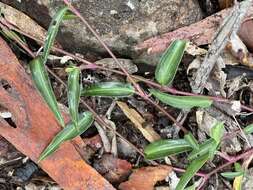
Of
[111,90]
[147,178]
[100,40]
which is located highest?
[100,40]

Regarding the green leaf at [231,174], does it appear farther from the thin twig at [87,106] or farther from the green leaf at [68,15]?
the green leaf at [68,15]

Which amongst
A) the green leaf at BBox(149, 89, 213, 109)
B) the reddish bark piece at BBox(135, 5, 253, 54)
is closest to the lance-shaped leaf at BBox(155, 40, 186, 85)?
the green leaf at BBox(149, 89, 213, 109)

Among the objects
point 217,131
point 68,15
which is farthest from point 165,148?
point 68,15

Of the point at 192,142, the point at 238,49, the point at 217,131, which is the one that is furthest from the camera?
the point at 238,49

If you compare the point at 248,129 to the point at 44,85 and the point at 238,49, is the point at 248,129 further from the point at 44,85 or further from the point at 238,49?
the point at 44,85

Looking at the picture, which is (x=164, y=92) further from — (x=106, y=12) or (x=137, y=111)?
(x=106, y=12)

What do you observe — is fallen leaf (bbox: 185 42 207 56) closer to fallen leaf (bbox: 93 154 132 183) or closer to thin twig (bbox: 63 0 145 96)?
thin twig (bbox: 63 0 145 96)

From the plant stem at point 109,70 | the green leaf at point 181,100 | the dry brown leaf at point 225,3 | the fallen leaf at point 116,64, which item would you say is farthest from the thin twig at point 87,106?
the dry brown leaf at point 225,3

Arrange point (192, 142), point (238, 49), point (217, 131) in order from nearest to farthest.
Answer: point (217, 131) → point (192, 142) → point (238, 49)
